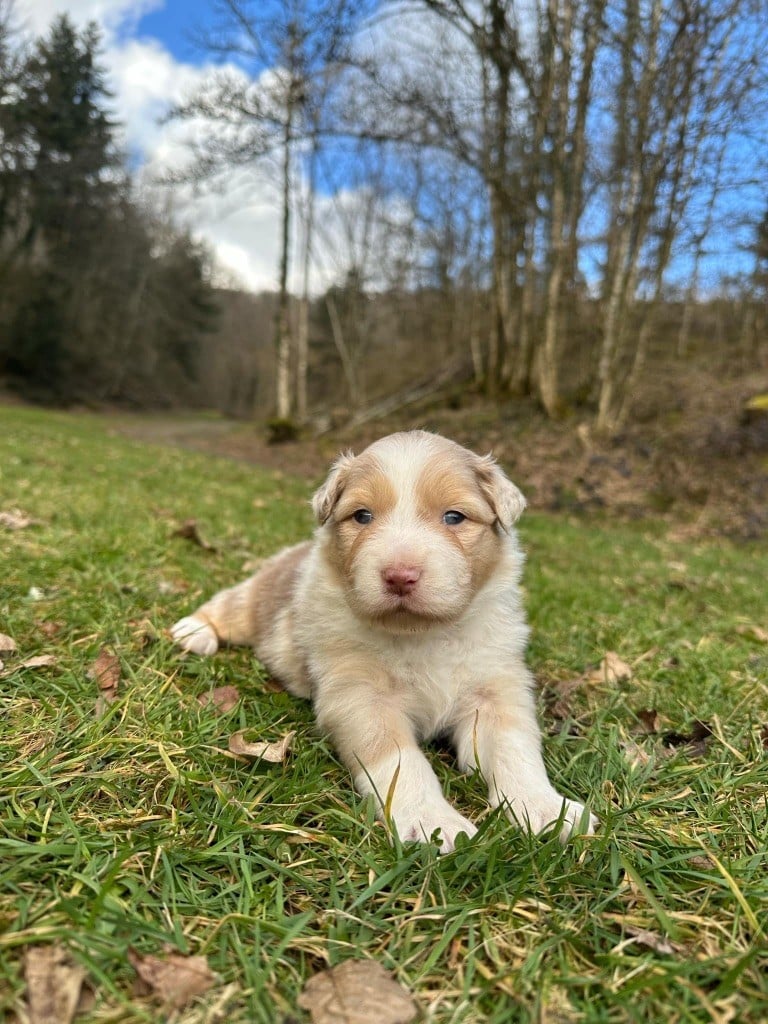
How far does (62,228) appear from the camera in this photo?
117 feet

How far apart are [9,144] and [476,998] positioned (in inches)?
1621

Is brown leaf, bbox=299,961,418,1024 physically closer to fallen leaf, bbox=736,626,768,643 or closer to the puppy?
the puppy

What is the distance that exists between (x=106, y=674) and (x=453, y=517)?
1.76 m

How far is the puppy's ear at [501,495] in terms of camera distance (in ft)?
9.66

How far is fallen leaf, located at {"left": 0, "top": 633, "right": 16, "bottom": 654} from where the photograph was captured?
2.94m

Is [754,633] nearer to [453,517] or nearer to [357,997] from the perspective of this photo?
[453,517]

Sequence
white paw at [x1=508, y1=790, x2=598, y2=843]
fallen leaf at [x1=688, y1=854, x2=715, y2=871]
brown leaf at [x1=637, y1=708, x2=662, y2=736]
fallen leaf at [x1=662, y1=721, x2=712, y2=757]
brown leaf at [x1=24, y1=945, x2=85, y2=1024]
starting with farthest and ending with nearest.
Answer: brown leaf at [x1=637, y1=708, x2=662, y2=736], fallen leaf at [x1=662, y1=721, x2=712, y2=757], white paw at [x1=508, y1=790, x2=598, y2=843], fallen leaf at [x1=688, y1=854, x2=715, y2=871], brown leaf at [x1=24, y1=945, x2=85, y2=1024]

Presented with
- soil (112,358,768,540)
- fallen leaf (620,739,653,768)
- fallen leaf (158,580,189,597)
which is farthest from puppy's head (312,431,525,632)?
soil (112,358,768,540)

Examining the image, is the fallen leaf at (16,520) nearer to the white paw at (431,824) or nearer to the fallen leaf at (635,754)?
the white paw at (431,824)

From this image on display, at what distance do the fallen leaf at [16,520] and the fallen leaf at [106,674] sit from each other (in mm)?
2742

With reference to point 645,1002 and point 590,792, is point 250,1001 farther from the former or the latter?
point 590,792

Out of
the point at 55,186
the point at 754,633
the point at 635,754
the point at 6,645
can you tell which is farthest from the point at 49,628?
the point at 55,186

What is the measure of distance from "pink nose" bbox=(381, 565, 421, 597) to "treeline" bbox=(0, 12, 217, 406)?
36.8m

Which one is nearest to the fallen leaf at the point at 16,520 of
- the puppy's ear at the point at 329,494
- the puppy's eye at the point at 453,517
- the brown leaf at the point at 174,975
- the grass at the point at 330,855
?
the grass at the point at 330,855
